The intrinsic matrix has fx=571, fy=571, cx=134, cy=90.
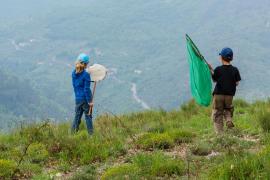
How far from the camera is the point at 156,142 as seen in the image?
28.2ft

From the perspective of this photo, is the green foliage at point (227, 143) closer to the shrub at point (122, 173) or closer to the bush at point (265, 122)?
the bush at point (265, 122)

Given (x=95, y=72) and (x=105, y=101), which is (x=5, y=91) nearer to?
(x=105, y=101)

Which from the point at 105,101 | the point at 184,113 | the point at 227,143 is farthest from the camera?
the point at 105,101

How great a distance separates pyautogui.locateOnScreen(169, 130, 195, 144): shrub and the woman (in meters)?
2.13

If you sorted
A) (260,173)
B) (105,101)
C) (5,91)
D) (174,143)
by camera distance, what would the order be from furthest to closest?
(105,101) → (5,91) → (174,143) → (260,173)

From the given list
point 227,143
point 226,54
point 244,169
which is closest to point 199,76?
point 226,54

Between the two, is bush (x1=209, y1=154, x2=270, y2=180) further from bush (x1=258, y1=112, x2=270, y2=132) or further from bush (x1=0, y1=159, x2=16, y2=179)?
bush (x1=258, y1=112, x2=270, y2=132)

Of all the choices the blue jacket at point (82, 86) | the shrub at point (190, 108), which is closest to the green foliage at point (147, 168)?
the blue jacket at point (82, 86)

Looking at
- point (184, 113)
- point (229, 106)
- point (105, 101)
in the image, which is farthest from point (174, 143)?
point (105, 101)

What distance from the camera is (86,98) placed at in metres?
10.9

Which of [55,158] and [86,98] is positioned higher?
[86,98]

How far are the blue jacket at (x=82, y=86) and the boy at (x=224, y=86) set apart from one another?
2.84m

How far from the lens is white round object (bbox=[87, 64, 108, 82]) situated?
1098 centimetres

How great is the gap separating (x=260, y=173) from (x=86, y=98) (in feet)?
18.5
